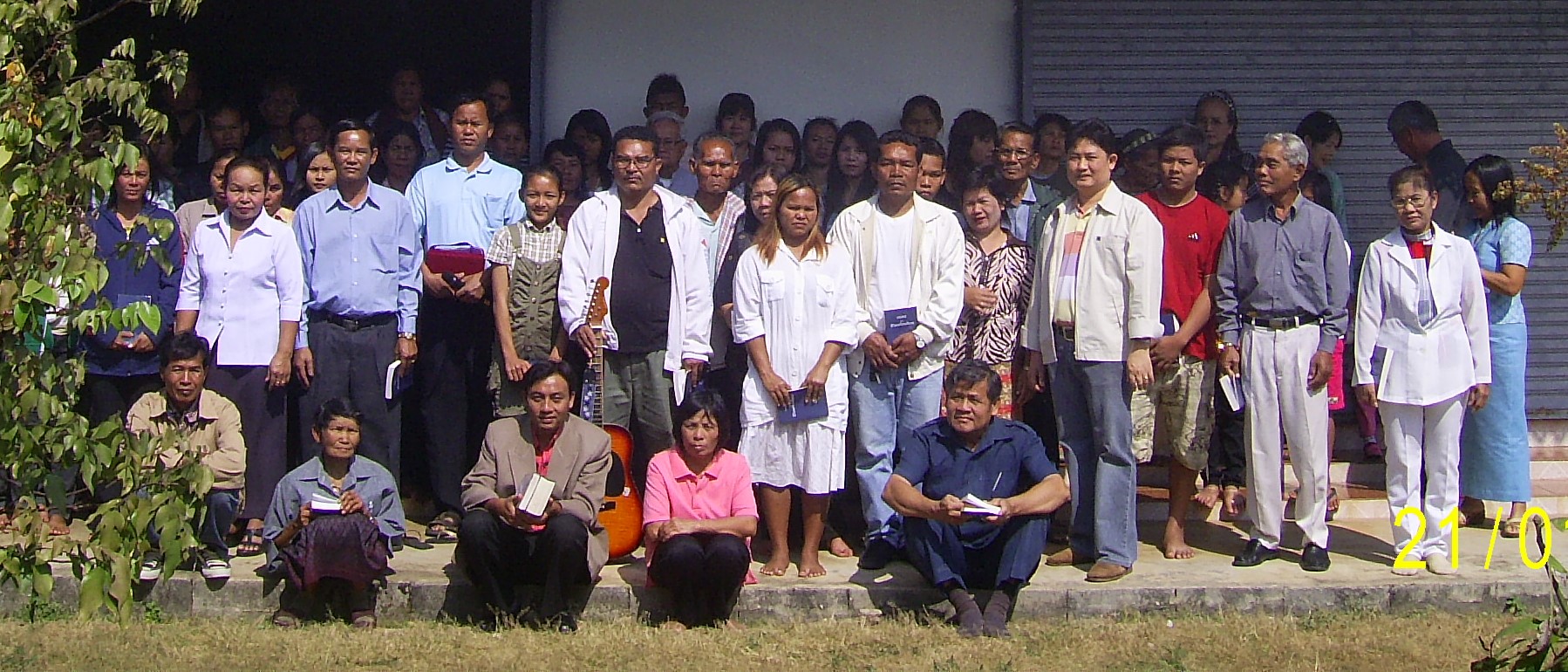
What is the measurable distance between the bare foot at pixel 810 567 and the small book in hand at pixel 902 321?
934mm

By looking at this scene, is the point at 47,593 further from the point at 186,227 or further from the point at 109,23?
the point at 109,23

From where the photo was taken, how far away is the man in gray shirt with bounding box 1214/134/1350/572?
21.3 ft

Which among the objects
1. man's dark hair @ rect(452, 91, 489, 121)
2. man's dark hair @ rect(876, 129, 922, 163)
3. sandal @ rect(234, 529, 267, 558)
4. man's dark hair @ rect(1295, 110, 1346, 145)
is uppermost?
man's dark hair @ rect(1295, 110, 1346, 145)

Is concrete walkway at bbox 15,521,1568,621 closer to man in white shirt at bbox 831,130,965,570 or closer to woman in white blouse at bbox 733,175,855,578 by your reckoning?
woman in white blouse at bbox 733,175,855,578

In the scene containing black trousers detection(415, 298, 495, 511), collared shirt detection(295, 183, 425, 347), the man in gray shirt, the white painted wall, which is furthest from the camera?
the white painted wall

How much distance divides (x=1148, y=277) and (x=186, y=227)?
4.06 m

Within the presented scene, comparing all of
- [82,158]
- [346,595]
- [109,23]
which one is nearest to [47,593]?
[82,158]

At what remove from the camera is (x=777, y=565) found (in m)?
6.46

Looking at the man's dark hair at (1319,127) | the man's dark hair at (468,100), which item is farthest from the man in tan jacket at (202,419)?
the man's dark hair at (1319,127)

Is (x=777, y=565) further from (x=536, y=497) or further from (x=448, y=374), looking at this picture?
(x=448, y=374)

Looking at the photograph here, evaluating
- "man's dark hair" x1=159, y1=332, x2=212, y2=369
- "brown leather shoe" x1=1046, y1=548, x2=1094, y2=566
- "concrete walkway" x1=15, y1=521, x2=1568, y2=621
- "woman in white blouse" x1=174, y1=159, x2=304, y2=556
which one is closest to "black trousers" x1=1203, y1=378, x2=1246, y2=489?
"concrete walkway" x1=15, y1=521, x2=1568, y2=621

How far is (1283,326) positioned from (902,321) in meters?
1.53

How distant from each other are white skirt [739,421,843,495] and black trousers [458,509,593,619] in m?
0.80

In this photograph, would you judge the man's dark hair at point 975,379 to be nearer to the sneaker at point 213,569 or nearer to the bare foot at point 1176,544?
the bare foot at point 1176,544
